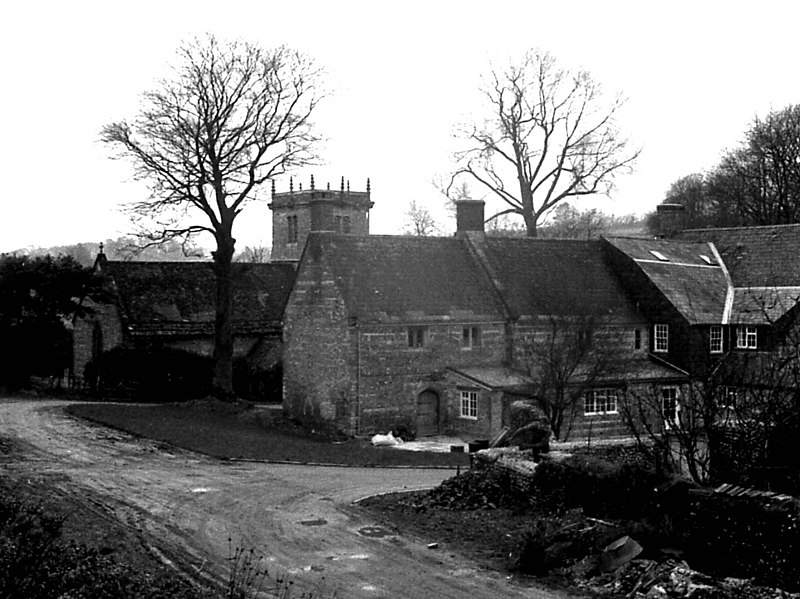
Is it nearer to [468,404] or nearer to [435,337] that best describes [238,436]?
[435,337]

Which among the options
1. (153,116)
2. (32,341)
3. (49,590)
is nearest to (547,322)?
(153,116)

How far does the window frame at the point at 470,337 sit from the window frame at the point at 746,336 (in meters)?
11.0

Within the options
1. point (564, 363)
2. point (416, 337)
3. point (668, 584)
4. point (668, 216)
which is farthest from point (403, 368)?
point (668, 584)

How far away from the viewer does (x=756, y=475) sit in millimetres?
20078

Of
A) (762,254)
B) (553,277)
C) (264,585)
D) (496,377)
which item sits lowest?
(264,585)

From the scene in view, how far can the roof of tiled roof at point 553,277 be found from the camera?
42031 millimetres

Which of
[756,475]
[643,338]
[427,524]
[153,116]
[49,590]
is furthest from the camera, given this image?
[643,338]

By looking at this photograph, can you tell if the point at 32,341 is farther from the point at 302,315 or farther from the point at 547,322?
the point at 547,322

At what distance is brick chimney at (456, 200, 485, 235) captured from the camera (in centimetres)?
4444

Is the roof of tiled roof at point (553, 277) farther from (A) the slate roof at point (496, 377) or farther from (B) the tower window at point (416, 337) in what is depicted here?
(B) the tower window at point (416, 337)

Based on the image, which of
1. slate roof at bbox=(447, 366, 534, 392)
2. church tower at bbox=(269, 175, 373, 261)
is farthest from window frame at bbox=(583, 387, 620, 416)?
church tower at bbox=(269, 175, 373, 261)

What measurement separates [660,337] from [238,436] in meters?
19.7

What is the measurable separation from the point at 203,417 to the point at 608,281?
19236 mm

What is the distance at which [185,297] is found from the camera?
50.6m
